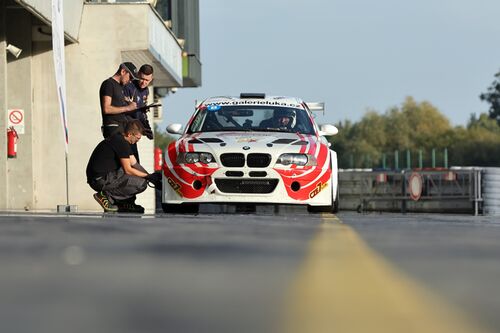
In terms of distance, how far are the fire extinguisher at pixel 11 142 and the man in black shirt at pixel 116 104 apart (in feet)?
33.9

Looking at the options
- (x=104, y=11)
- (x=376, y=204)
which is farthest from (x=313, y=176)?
(x=376, y=204)

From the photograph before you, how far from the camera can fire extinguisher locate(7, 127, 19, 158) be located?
25.4 metres

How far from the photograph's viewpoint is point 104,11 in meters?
27.8

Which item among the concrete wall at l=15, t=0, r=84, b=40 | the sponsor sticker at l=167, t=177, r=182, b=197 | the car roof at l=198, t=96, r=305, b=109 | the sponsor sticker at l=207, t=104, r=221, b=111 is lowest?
the sponsor sticker at l=167, t=177, r=182, b=197

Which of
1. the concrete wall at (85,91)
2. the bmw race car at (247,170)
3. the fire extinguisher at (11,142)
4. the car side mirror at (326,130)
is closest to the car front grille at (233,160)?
the bmw race car at (247,170)

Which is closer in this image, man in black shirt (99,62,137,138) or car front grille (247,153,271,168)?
car front grille (247,153,271,168)

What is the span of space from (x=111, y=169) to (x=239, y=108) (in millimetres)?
2712

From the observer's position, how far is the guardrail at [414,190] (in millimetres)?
40906

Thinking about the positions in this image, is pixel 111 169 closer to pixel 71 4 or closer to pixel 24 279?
pixel 24 279

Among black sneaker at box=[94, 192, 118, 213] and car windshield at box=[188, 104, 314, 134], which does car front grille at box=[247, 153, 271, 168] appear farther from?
black sneaker at box=[94, 192, 118, 213]

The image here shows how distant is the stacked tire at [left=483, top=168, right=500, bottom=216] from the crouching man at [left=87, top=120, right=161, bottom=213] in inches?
1037

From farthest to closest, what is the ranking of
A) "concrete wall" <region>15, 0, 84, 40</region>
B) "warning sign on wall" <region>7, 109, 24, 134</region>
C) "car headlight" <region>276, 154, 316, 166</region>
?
"warning sign on wall" <region>7, 109, 24, 134</region> → "concrete wall" <region>15, 0, 84, 40</region> → "car headlight" <region>276, 154, 316, 166</region>

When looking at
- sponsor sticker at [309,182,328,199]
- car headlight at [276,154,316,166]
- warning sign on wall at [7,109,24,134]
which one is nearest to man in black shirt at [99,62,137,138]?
car headlight at [276,154,316,166]

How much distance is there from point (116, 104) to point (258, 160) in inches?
77.3
